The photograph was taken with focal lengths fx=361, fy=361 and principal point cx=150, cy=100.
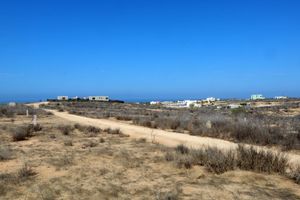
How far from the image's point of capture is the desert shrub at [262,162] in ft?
32.0

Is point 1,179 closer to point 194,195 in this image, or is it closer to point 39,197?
point 39,197

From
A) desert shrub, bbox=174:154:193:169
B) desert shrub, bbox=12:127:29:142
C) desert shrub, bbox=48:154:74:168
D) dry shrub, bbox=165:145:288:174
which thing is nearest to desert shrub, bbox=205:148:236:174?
dry shrub, bbox=165:145:288:174

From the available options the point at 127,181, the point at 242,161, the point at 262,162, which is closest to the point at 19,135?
the point at 127,181

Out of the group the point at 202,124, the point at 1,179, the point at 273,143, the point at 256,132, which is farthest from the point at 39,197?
the point at 202,124

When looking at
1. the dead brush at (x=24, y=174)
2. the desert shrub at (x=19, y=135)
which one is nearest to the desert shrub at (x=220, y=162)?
the dead brush at (x=24, y=174)

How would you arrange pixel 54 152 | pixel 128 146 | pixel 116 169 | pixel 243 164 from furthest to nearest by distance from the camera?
pixel 128 146, pixel 54 152, pixel 116 169, pixel 243 164

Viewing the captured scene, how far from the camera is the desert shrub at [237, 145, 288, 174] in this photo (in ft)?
32.0

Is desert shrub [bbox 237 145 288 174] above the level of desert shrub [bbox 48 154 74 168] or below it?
above

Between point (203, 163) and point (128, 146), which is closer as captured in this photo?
point (203, 163)

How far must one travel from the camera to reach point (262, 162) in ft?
32.4

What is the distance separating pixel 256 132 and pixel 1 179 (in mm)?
13614

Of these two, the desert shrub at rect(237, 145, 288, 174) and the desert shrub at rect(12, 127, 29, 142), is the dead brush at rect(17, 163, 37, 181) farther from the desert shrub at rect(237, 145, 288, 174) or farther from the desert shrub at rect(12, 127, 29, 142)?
the desert shrub at rect(12, 127, 29, 142)

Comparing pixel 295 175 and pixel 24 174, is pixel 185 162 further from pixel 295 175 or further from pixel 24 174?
pixel 24 174

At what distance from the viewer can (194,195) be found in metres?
7.87
